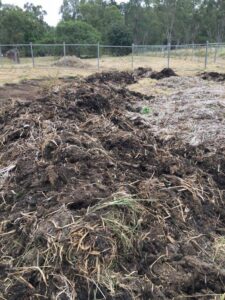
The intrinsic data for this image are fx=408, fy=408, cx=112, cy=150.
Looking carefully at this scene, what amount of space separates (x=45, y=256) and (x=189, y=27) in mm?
68116

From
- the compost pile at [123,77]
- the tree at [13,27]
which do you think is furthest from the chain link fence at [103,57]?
the tree at [13,27]

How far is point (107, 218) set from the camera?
322cm

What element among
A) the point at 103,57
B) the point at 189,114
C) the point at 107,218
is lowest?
the point at 103,57

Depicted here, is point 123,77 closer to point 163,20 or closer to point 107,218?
point 107,218

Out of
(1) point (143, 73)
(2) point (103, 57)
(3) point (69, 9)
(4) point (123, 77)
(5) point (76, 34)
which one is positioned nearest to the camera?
(4) point (123, 77)

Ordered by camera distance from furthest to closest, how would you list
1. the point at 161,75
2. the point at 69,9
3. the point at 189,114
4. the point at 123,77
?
the point at 69,9, the point at 161,75, the point at 123,77, the point at 189,114

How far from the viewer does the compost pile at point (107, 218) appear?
284 cm

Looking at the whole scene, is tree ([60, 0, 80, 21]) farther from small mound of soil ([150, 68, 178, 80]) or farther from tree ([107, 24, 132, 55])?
small mound of soil ([150, 68, 178, 80])

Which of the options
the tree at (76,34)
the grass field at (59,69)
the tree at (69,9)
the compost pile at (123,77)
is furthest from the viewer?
the tree at (69,9)

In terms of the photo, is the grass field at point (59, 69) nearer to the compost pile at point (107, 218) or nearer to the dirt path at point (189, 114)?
the dirt path at point (189, 114)

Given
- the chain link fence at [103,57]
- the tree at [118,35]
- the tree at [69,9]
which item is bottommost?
the chain link fence at [103,57]

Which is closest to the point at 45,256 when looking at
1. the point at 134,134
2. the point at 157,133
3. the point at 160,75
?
the point at 134,134

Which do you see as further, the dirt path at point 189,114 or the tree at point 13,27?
the tree at point 13,27

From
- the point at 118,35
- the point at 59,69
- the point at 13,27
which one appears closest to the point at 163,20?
the point at 118,35
